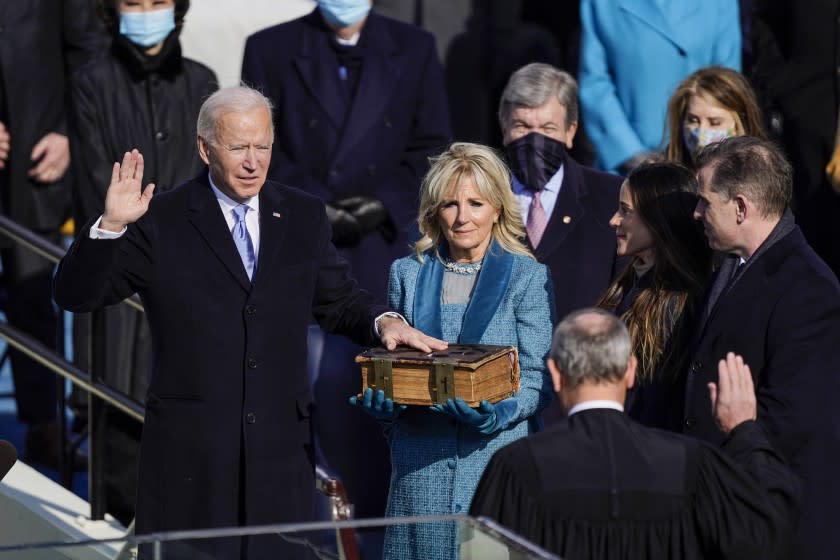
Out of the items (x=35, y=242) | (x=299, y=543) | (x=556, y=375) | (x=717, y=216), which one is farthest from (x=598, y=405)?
(x=35, y=242)

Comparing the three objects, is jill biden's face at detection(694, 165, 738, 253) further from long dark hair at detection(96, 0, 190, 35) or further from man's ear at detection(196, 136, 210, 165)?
long dark hair at detection(96, 0, 190, 35)

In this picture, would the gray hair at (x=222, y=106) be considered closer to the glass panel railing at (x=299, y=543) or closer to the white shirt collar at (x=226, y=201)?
the white shirt collar at (x=226, y=201)

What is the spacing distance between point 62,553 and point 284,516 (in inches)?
59.1

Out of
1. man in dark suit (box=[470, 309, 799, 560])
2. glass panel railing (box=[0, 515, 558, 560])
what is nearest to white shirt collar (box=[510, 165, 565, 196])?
man in dark suit (box=[470, 309, 799, 560])

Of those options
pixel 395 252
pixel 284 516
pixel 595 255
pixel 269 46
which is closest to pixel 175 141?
pixel 269 46

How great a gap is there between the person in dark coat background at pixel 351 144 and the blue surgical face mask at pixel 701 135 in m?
1.14

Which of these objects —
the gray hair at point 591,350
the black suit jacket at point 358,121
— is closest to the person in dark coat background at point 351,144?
the black suit jacket at point 358,121

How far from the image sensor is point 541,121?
6.89 metres

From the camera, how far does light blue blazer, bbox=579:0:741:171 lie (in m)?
7.89

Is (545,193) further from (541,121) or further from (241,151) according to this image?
(241,151)

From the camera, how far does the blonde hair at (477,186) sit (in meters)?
5.79

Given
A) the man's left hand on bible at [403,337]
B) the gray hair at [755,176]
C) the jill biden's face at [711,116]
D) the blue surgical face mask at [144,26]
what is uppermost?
the blue surgical face mask at [144,26]

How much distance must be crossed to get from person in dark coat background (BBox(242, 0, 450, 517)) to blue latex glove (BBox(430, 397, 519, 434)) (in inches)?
72.8

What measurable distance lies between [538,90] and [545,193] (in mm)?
424
